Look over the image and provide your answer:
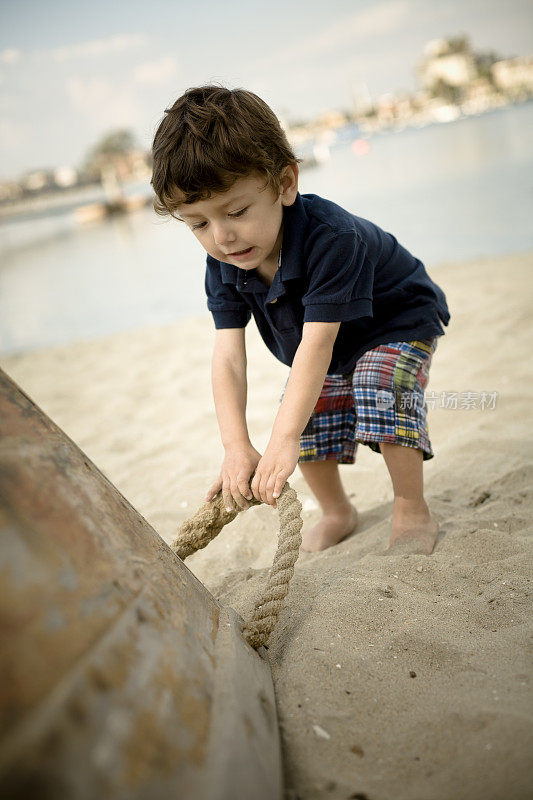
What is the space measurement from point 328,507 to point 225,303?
0.79 metres

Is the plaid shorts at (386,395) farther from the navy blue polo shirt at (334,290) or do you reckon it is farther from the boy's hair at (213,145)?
the boy's hair at (213,145)

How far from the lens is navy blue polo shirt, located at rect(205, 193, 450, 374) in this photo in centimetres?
165

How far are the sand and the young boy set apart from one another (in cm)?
22

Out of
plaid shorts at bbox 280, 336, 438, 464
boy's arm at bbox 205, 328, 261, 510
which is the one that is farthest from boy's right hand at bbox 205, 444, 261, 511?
plaid shorts at bbox 280, 336, 438, 464

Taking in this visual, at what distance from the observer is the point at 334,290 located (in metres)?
1.62

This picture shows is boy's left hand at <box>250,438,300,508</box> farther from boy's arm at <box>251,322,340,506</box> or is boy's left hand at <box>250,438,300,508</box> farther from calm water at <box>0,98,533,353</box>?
calm water at <box>0,98,533,353</box>

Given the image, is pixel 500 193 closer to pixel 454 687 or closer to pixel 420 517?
pixel 420 517

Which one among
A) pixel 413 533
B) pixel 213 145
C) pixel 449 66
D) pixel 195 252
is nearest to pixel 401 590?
pixel 413 533

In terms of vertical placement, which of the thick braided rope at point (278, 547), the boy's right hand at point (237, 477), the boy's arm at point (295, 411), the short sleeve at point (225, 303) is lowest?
the thick braided rope at point (278, 547)

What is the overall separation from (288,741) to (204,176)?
1.24 m

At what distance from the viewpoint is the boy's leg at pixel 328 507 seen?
2123mm

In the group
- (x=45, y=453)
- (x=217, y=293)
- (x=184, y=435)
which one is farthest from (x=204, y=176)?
(x=184, y=435)

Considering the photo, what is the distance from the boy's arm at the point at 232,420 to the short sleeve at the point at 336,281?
351 millimetres

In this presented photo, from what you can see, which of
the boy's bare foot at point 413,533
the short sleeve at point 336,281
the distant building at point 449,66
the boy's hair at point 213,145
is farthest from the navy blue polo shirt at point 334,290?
the distant building at point 449,66
